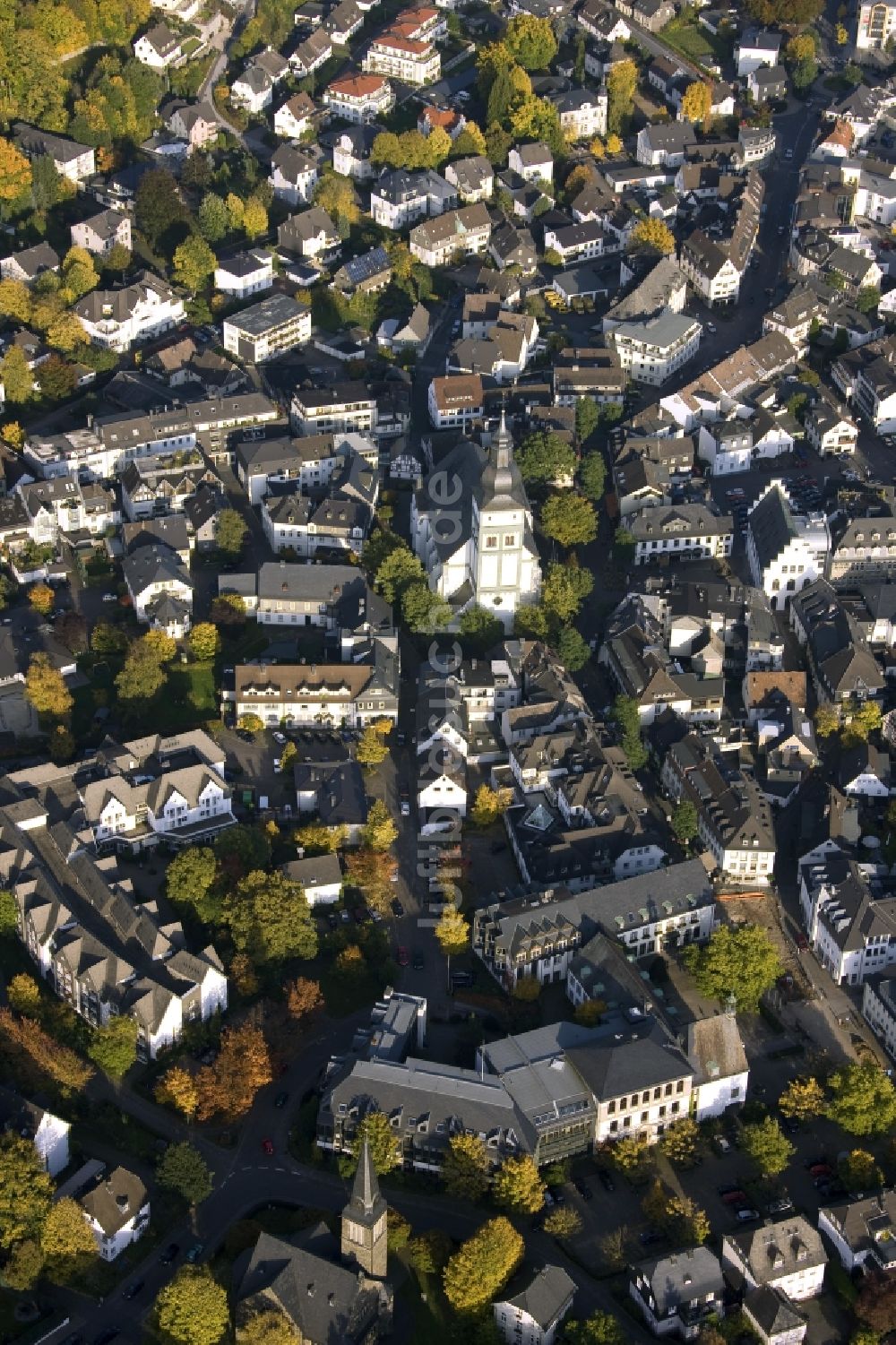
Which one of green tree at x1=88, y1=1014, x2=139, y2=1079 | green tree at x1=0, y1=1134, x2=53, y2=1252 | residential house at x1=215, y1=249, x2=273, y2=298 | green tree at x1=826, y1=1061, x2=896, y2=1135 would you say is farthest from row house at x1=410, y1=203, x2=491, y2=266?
green tree at x1=0, y1=1134, x2=53, y2=1252

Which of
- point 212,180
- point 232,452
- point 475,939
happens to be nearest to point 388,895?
point 475,939

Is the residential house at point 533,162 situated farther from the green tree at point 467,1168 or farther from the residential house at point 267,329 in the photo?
the green tree at point 467,1168

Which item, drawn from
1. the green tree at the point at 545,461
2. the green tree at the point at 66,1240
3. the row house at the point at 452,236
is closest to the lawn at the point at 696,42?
the row house at the point at 452,236

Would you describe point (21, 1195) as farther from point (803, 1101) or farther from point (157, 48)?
point (157, 48)

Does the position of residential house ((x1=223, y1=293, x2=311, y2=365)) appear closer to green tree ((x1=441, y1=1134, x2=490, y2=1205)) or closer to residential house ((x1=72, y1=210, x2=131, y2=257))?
residential house ((x1=72, y1=210, x2=131, y2=257))

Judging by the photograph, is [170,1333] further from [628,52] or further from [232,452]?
[628,52]

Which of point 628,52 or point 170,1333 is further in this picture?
point 628,52
